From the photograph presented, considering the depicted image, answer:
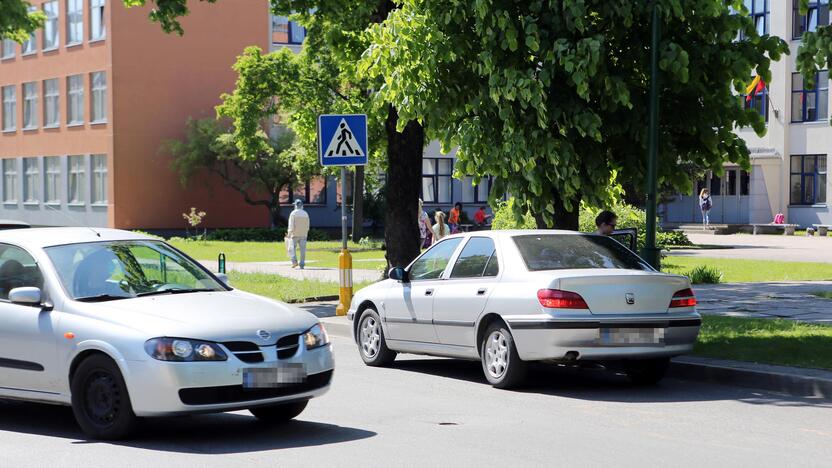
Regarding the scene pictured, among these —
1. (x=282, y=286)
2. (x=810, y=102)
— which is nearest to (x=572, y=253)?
(x=282, y=286)

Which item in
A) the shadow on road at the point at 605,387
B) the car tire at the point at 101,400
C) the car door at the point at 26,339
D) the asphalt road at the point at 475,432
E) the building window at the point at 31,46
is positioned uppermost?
the building window at the point at 31,46

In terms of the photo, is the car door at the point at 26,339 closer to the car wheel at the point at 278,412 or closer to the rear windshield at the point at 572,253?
the car wheel at the point at 278,412

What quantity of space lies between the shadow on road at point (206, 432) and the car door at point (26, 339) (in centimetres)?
41

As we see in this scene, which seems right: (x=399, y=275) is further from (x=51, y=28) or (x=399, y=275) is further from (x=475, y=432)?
(x=51, y=28)

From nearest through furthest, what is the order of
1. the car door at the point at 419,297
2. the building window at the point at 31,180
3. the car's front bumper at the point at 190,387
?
the car's front bumper at the point at 190,387, the car door at the point at 419,297, the building window at the point at 31,180

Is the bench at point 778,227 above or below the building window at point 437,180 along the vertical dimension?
below

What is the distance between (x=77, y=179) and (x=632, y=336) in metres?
49.4

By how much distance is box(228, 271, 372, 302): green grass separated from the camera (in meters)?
21.6

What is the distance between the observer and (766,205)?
5609 cm

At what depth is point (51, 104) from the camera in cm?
5866

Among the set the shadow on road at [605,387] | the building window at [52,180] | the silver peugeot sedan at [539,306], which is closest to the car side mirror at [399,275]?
the silver peugeot sedan at [539,306]

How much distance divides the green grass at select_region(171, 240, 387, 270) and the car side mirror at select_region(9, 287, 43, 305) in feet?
65.9

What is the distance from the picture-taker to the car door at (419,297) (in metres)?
12.5

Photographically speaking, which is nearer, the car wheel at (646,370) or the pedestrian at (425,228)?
the car wheel at (646,370)
